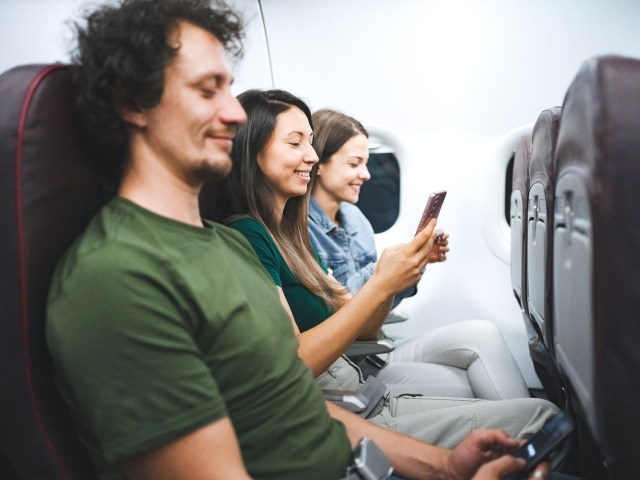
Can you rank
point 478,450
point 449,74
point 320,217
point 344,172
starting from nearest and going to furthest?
1. point 478,450
2. point 320,217
3. point 344,172
4. point 449,74

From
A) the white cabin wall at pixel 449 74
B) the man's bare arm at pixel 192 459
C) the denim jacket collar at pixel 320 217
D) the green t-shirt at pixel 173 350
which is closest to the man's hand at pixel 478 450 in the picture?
the green t-shirt at pixel 173 350

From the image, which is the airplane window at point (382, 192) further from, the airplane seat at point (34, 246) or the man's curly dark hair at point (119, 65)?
the airplane seat at point (34, 246)

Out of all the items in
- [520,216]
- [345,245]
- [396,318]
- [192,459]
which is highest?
[192,459]

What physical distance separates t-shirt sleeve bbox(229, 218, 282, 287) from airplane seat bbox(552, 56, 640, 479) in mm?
775

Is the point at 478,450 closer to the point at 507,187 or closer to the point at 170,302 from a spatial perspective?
the point at 170,302

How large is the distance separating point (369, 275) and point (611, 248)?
5.69 ft

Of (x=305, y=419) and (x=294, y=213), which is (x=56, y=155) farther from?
(x=294, y=213)

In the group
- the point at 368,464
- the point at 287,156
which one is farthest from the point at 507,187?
the point at 368,464

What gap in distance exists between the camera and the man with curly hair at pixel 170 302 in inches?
37.2

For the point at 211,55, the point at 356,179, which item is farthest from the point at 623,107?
the point at 356,179

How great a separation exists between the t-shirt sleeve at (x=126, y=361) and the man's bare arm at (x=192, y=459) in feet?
0.06

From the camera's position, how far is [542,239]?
6.00ft

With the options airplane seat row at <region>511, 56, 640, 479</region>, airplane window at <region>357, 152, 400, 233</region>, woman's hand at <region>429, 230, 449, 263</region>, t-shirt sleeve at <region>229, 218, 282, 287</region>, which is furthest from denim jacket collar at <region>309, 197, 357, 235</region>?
airplane seat row at <region>511, 56, 640, 479</region>

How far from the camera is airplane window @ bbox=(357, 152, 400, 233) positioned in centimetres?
376
